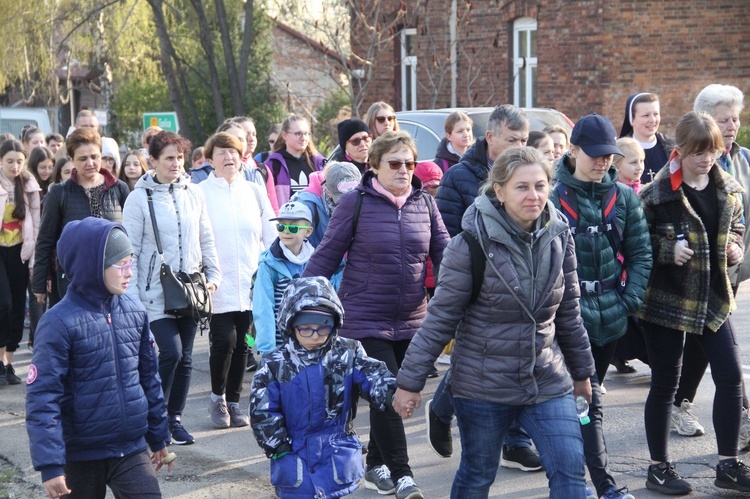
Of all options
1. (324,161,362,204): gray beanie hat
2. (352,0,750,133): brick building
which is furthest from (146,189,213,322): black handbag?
(352,0,750,133): brick building

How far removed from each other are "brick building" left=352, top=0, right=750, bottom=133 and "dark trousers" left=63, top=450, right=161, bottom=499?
54.4ft

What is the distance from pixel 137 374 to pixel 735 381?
3.16 metres

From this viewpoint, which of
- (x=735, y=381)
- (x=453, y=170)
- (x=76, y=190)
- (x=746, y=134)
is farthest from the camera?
(x=746, y=134)

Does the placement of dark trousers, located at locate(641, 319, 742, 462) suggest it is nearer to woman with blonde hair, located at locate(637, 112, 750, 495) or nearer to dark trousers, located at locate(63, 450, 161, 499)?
woman with blonde hair, located at locate(637, 112, 750, 495)

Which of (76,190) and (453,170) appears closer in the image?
(453,170)

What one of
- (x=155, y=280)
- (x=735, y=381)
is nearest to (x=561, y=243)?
(x=735, y=381)

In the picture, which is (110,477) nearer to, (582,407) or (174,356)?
(582,407)

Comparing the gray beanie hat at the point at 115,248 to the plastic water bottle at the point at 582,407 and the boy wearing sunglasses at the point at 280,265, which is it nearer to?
the boy wearing sunglasses at the point at 280,265

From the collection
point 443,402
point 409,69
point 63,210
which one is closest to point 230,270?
point 63,210

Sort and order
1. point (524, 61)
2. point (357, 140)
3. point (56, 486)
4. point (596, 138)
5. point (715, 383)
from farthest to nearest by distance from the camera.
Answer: point (524, 61), point (357, 140), point (715, 383), point (596, 138), point (56, 486)

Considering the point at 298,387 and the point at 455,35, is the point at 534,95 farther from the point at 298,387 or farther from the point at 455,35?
the point at 298,387

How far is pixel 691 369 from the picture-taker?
6.40m

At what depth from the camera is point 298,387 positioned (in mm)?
4395

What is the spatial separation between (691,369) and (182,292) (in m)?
3.18
